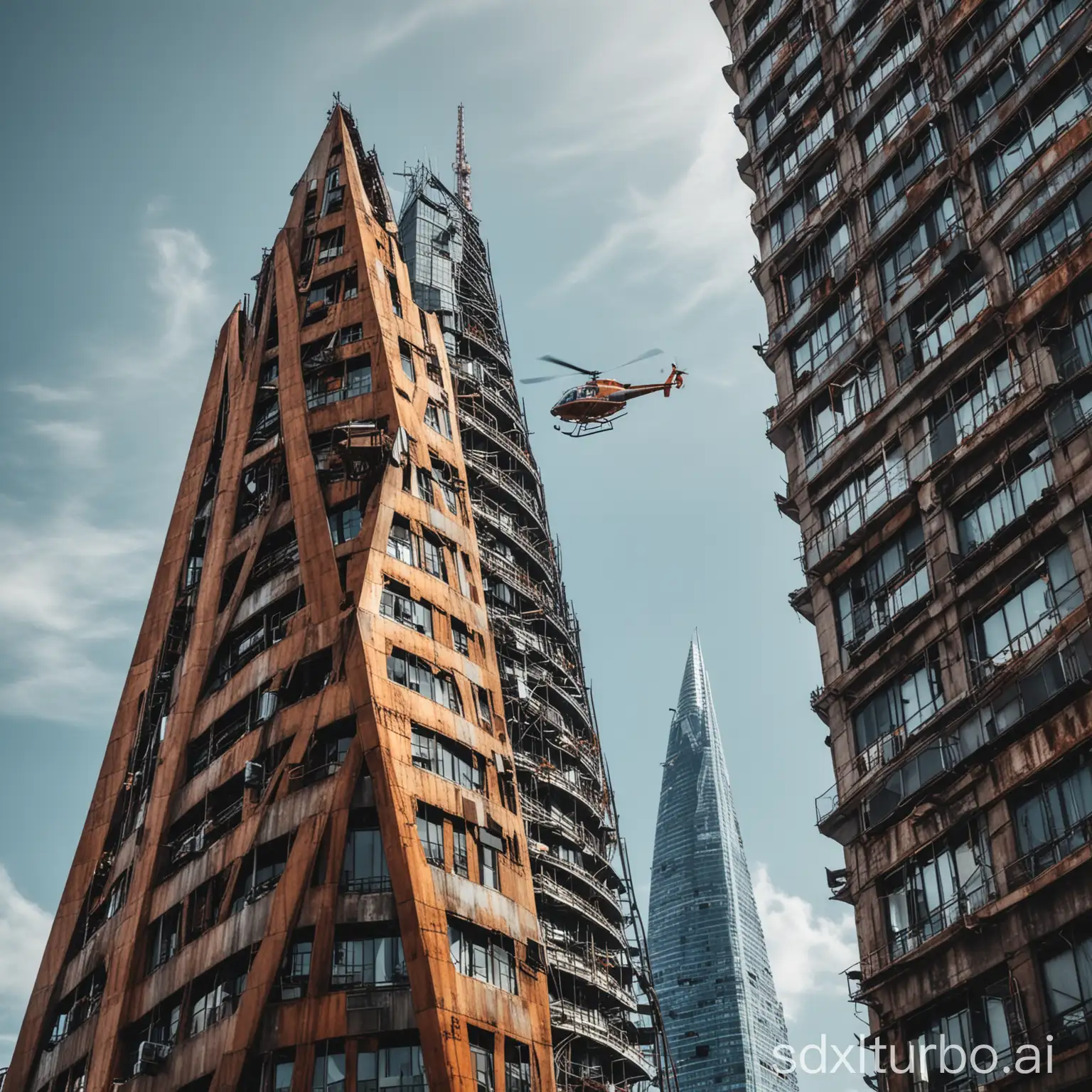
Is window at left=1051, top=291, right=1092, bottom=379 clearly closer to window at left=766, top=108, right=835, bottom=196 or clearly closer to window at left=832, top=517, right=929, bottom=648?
window at left=832, top=517, right=929, bottom=648

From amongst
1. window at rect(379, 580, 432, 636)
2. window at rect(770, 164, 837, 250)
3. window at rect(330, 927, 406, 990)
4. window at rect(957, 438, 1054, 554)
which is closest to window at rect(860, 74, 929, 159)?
window at rect(770, 164, 837, 250)

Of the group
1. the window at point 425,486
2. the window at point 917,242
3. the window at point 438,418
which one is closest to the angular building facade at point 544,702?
the window at point 438,418

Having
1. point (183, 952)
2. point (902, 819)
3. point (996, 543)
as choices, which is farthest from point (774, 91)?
point (183, 952)

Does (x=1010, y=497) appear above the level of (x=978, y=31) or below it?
below

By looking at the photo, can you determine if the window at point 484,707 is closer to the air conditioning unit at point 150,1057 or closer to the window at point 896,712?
the air conditioning unit at point 150,1057

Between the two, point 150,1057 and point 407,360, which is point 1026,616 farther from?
point 407,360

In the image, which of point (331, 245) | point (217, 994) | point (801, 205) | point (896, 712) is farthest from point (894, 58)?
point (217, 994)
